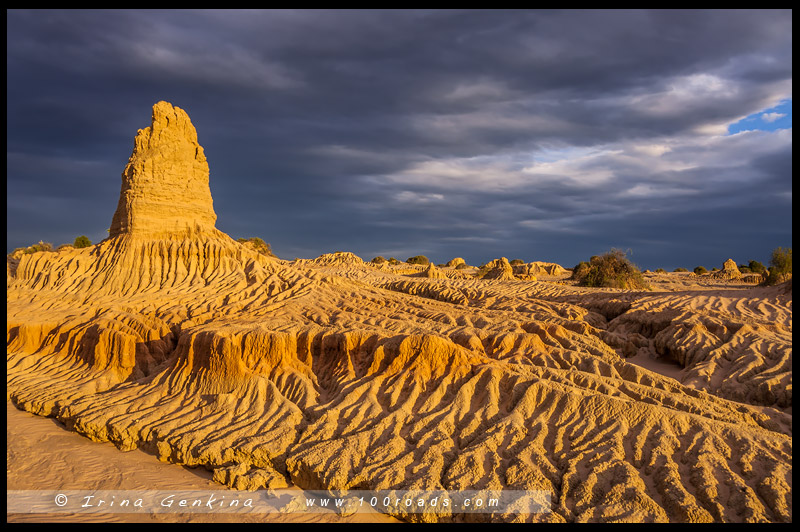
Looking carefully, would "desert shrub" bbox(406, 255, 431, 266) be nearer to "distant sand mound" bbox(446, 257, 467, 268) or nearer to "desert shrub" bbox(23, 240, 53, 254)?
"distant sand mound" bbox(446, 257, 467, 268)

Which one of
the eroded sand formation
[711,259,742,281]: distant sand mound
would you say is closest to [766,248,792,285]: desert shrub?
the eroded sand formation

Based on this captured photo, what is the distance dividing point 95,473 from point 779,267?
25353 mm

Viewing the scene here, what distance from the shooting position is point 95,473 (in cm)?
799

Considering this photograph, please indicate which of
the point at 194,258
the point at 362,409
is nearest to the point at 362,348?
the point at 362,409

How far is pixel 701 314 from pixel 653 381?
20.9 ft

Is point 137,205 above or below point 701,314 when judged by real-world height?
above

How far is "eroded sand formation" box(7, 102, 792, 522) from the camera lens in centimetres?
672

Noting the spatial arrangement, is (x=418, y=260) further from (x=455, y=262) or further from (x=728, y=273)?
(x=728, y=273)

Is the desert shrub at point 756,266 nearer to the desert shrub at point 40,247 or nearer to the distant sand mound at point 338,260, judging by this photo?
the distant sand mound at point 338,260

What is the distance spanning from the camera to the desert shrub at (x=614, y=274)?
2620cm

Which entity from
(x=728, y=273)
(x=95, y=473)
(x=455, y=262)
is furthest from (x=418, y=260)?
(x=95, y=473)

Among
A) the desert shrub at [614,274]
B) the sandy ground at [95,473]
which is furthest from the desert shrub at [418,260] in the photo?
the sandy ground at [95,473]

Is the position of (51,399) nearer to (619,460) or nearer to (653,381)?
(619,460)
